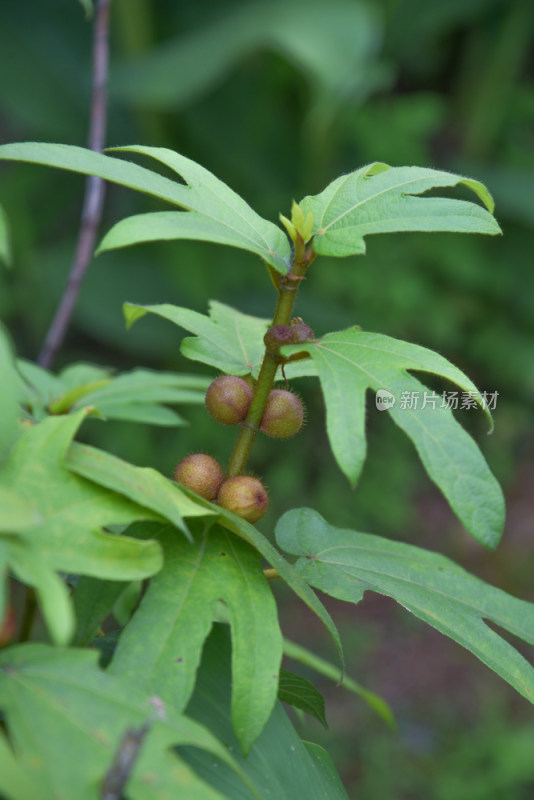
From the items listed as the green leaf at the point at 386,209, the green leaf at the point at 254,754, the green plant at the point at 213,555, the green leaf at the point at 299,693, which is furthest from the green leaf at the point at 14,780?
the green leaf at the point at 386,209

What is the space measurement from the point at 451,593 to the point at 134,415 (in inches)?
19.1

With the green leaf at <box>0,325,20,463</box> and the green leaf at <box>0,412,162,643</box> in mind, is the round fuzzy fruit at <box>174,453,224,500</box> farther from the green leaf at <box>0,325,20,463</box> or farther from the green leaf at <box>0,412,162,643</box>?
the green leaf at <box>0,325,20,463</box>

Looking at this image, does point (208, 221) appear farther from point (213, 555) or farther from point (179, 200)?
point (213, 555)

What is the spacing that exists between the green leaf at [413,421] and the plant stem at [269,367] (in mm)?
49

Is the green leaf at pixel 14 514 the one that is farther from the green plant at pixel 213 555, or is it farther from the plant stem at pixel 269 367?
the plant stem at pixel 269 367

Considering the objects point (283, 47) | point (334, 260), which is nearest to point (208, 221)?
point (283, 47)

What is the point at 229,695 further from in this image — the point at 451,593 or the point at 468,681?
the point at 468,681

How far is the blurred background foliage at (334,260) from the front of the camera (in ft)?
10.7

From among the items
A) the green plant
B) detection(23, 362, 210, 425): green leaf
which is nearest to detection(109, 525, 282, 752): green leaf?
the green plant

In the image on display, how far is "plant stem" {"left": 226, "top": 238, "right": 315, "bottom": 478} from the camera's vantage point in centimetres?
71

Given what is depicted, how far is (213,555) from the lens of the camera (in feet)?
2.17

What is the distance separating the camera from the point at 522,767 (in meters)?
2.72

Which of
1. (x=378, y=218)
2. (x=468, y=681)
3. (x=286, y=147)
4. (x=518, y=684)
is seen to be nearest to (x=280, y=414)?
(x=378, y=218)

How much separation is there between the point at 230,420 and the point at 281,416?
0.05 meters
